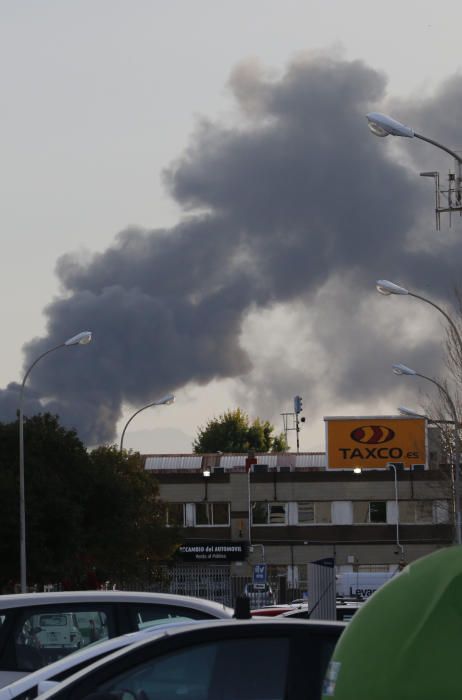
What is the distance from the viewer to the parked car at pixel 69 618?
40.0 ft

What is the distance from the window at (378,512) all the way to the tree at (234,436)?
221 ft

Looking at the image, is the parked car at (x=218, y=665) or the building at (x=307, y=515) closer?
the parked car at (x=218, y=665)

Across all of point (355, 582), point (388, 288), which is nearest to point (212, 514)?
point (355, 582)

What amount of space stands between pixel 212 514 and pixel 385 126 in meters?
62.5

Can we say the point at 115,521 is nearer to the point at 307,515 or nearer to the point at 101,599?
the point at 307,515

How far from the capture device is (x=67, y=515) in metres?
51.2

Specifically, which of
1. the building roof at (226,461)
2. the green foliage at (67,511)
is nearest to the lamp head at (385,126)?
the green foliage at (67,511)

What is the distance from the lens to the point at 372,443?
3356 inches

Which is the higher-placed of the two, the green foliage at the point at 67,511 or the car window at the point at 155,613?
the green foliage at the point at 67,511

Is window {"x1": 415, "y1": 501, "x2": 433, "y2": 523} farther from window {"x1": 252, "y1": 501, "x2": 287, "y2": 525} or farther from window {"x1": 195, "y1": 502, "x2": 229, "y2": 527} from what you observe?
window {"x1": 195, "y1": 502, "x2": 229, "y2": 527}

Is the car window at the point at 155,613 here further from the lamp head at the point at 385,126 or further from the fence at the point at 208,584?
the fence at the point at 208,584

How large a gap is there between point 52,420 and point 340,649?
52057mm

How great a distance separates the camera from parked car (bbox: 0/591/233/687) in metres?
12.2

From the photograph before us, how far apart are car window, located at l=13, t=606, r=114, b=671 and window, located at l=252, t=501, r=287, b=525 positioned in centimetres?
7276
